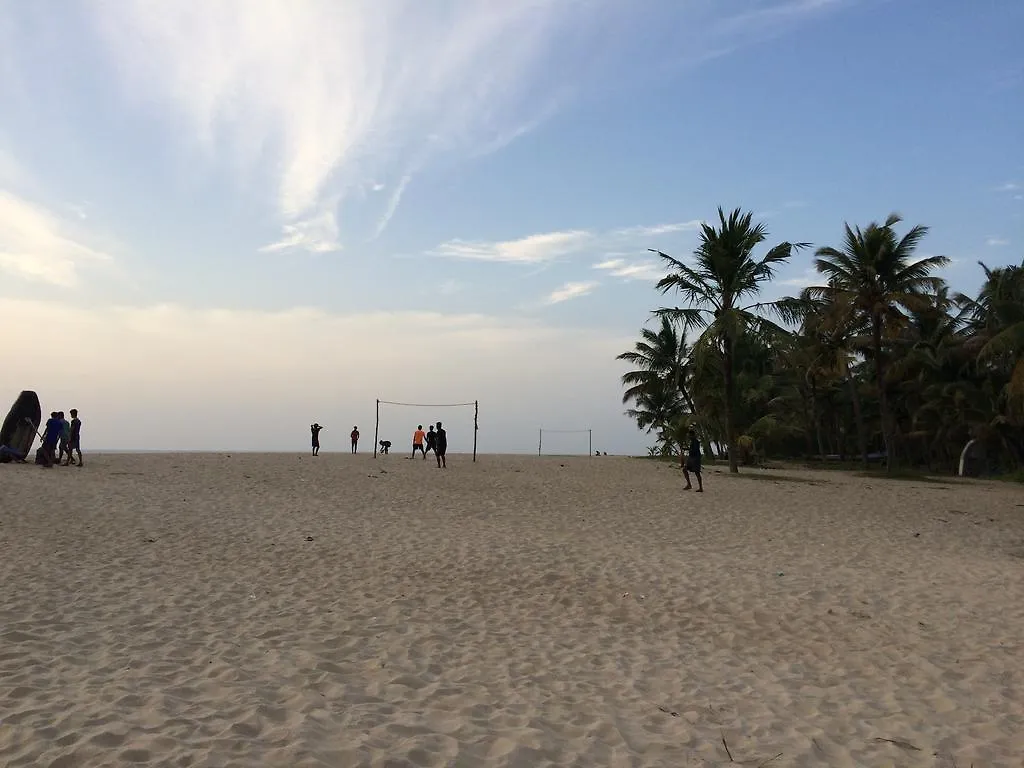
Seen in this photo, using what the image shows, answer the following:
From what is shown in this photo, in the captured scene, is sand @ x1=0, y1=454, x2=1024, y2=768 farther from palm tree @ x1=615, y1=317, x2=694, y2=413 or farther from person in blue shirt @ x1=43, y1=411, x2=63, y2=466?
palm tree @ x1=615, y1=317, x2=694, y2=413

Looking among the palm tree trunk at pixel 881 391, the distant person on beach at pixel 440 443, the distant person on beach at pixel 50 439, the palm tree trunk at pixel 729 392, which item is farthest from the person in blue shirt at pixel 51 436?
the palm tree trunk at pixel 881 391

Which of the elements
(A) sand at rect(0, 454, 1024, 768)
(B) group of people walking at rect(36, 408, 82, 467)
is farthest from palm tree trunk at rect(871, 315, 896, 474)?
(B) group of people walking at rect(36, 408, 82, 467)

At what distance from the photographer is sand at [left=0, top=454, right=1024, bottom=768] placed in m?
4.48

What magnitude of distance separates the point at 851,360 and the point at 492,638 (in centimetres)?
2840

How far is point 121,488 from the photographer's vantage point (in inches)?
613

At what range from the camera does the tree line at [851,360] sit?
919 inches

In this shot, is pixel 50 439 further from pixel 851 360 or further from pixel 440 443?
pixel 851 360

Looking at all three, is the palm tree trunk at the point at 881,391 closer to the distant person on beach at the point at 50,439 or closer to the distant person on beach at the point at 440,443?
the distant person on beach at the point at 440,443

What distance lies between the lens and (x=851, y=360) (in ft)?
102

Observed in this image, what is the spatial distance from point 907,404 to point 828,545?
2547 centimetres

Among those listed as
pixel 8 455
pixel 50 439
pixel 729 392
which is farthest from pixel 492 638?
pixel 729 392

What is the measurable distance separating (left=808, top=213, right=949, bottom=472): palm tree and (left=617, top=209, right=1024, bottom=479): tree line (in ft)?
0.14

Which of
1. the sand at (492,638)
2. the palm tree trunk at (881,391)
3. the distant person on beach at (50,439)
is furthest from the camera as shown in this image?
the palm tree trunk at (881,391)

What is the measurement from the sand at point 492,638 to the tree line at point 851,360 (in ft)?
33.7
